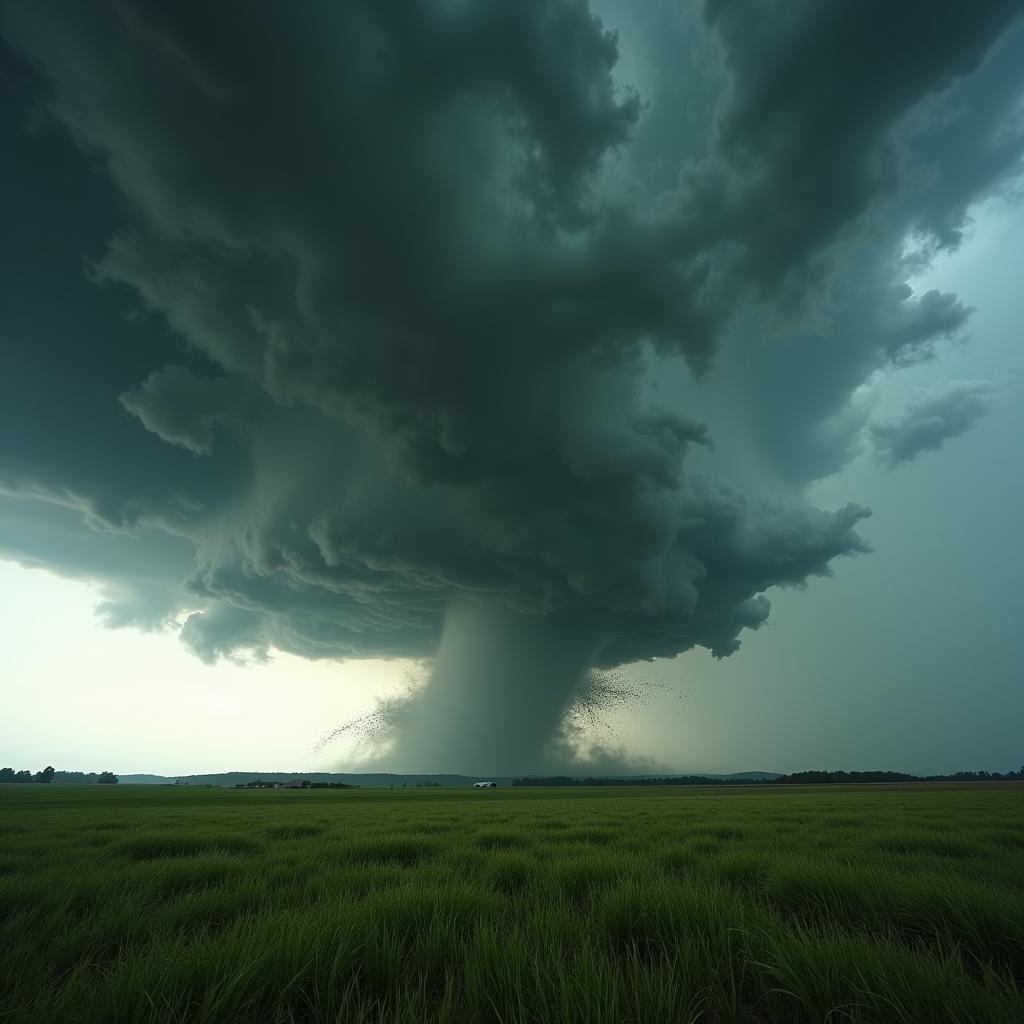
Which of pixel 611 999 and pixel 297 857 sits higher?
pixel 611 999

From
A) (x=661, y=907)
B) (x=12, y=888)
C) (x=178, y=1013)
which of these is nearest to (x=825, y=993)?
(x=661, y=907)

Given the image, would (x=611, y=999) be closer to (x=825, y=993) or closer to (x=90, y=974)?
(x=825, y=993)

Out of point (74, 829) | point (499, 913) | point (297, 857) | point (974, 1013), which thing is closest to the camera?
point (974, 1013)

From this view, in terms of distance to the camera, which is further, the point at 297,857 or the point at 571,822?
the point at 571,822

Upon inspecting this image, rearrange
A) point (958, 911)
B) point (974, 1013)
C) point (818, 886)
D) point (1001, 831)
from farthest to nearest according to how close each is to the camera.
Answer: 1. point (1001, 831)
2. point (818, 886)
3. point (958, 911)
4. point (974, 1013)

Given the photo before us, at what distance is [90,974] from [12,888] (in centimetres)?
270

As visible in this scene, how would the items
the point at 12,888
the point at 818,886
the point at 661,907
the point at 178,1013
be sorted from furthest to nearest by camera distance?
the point at 12,888 → the point at 818,886 → the point at 661,907 → the point at 178,1013

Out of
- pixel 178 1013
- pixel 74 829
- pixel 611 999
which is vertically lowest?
pixel 74 829

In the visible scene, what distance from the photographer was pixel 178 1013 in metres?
2.28

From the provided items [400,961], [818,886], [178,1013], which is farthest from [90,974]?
[818,886]

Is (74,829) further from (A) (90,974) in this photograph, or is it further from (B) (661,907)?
(B) (661,907)

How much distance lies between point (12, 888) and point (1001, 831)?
1352 centimetres

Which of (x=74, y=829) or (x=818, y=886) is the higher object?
(x=818, y=886)

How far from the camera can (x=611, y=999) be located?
208 cm
